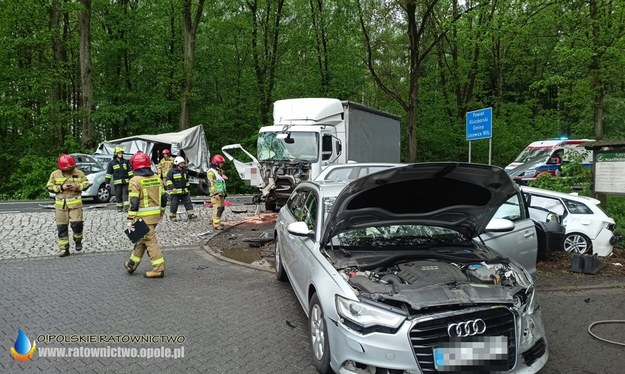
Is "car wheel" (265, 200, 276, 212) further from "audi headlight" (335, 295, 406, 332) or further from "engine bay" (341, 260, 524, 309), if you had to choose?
"audi headlight" (335, 295, 406, 332)

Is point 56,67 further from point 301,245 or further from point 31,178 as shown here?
point 301,245

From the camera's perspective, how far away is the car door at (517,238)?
18.1 ft

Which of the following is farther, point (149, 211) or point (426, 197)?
point (149, 211)

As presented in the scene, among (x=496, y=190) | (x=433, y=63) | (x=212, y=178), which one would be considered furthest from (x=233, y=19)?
(x=496, y=190)

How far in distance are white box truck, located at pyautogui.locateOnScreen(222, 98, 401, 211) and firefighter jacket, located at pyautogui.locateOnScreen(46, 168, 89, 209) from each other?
5505 millimetres

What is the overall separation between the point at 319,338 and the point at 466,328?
1.22 m

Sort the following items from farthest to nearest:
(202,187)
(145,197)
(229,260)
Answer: (202,187)
(229,260)
(145,197)

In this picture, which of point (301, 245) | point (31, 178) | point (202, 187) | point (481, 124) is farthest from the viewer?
point (202, 187)

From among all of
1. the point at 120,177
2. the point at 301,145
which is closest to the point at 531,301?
the point at 301,145

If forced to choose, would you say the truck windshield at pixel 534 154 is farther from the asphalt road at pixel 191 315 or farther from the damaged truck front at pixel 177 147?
the damaged truck front at pixel 177 147

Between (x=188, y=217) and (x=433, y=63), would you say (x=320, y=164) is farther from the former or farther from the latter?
(x=433, y=63)

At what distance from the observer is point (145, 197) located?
6.42 metres

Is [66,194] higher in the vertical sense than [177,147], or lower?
lower

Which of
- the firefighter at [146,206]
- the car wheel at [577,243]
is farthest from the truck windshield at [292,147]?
the car wheel at [577,243]
